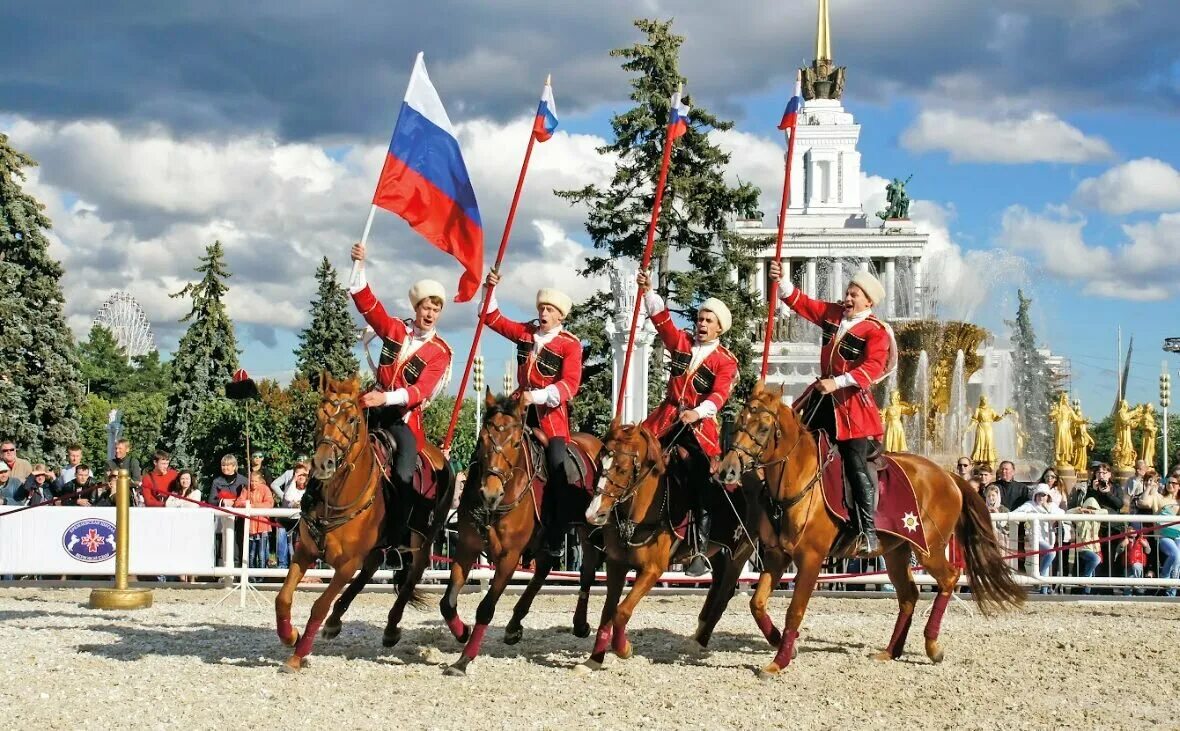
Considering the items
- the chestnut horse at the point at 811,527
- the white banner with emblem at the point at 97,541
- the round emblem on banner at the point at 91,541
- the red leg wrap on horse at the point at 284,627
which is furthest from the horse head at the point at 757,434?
the round emblem on banner at the point at 91,541

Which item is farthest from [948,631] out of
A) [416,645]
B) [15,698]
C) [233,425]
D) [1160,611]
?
[233,425]

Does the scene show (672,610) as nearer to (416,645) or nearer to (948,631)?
(948,631)

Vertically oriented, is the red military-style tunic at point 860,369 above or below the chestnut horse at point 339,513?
above

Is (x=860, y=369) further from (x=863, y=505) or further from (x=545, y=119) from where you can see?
(x=545, y=119)

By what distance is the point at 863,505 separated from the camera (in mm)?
11336

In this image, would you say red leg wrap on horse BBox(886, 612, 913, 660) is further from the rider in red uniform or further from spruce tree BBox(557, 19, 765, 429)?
spruce tree BBox(557, 19, 765, 429)

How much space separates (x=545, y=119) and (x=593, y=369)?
2460 centimetres

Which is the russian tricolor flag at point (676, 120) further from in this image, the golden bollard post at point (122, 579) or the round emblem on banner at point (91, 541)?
the round emblem on banner at point (91, 541)

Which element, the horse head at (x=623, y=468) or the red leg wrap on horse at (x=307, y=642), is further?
the horse head at (x=623, y=468)

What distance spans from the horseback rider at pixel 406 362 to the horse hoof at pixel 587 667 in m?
1.93

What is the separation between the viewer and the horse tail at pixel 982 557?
12602 millimetres

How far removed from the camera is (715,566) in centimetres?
1239

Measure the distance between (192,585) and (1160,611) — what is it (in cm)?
1188

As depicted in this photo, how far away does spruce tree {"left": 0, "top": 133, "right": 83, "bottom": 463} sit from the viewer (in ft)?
123
